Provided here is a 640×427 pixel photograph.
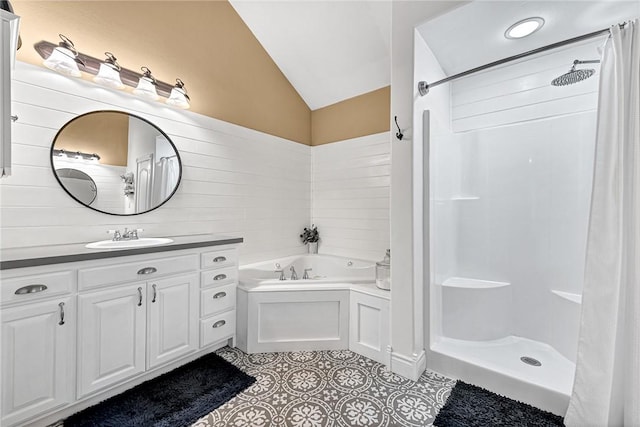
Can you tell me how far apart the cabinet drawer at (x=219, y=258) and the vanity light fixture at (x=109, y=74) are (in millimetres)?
1422

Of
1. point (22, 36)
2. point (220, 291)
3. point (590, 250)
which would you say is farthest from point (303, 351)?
point (22, 36)

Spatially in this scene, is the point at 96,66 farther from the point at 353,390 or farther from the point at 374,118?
the point at 353,390

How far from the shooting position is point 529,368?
1762 mm

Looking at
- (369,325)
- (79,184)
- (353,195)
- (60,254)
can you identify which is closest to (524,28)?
(353,195)

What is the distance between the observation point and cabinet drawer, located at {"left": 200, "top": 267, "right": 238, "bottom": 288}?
2.04 meters

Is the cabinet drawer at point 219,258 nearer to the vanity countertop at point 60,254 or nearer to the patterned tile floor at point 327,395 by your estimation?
the vanity countertop at point 60,254

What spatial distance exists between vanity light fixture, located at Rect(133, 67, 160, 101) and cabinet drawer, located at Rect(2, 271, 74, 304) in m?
1.45

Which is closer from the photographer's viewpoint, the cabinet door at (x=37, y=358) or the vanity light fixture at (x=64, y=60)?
the cabinet door at (x=37, y=358)

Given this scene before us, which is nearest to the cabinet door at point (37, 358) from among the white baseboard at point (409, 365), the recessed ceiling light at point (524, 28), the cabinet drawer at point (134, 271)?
the cabinet drawer at point (134, 271)

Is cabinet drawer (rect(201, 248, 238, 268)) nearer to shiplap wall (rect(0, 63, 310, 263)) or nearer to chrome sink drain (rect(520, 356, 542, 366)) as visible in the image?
shiplap wall (rect(0, 63, 310, 263))

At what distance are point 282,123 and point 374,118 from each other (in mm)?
1123

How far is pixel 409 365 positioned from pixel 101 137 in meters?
2.76

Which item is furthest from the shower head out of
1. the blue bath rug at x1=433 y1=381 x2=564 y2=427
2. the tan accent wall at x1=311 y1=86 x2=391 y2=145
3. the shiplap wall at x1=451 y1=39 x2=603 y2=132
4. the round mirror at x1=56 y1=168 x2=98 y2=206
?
the round mirror at x1=56 y1=168 x2=98 y2=206

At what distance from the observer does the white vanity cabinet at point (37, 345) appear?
1.25 meters
